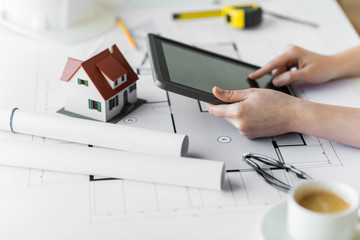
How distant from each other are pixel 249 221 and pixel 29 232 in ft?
1.12

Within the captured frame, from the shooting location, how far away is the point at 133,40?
1398mm

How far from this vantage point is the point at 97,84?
1.04 metres

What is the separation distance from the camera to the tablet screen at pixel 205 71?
1.07m

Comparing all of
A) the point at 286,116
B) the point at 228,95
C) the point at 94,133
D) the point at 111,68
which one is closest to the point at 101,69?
the point at 111,68

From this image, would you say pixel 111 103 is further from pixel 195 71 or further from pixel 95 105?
pixel 195 71

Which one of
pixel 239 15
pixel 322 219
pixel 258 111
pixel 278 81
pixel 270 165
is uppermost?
→ pixel 239 15

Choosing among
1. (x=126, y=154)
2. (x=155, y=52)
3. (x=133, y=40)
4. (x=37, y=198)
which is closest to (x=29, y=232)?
(x=37, y=198)

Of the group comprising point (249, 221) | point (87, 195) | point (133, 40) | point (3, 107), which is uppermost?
point (133, 40)

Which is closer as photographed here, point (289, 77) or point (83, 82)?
point (83, 82)

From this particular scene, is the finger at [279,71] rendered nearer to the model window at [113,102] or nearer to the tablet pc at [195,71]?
the tablet pc at [195,71]

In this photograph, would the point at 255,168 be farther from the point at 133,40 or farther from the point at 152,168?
the point at 133,40

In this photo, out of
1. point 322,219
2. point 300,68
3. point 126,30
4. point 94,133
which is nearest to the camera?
point 322,219

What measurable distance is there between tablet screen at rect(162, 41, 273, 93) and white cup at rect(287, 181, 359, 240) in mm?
365

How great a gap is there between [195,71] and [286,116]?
0.74ft
